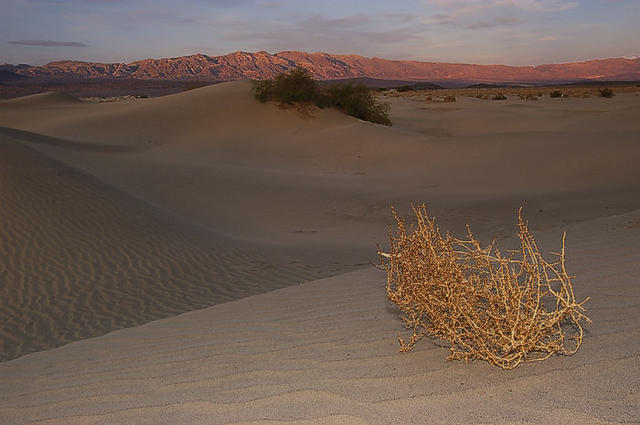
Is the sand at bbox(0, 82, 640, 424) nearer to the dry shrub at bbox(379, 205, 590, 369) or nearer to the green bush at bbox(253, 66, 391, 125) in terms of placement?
the dry shrub at bbox(379, 205, 590, 369)

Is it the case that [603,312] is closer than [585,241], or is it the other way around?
[603,312]

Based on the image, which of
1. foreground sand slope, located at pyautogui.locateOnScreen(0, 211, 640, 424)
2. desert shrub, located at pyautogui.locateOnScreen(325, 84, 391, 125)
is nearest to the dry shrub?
foreground sand slope, located at pyautogui.locateOnScreen(0, 211, 640, 424)

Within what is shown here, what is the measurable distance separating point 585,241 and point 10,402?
603 cm

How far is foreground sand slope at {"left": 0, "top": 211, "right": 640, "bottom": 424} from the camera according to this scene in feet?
9.06

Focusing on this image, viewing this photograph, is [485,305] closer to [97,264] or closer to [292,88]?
[97,264]

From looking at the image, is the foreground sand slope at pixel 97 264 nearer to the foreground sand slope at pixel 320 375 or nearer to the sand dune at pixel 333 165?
the sand dune at pixel 333 165

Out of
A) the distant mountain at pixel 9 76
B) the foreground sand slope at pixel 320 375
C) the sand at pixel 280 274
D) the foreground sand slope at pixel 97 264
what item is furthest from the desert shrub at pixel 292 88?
the distant mountain at pixel 9 76

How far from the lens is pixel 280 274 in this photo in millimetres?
8352

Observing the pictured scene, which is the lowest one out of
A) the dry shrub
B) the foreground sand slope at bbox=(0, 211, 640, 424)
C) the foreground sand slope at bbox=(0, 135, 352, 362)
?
the foreground sand slope at bbox=(0, 135, 352, 362)

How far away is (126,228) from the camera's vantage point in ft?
32.0

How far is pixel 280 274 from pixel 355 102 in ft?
72.5

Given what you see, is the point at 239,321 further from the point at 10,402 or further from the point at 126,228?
the point at 126,228

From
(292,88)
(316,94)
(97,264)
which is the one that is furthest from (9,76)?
(97,264)

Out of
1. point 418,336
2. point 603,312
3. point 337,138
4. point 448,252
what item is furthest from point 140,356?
point 337,138
